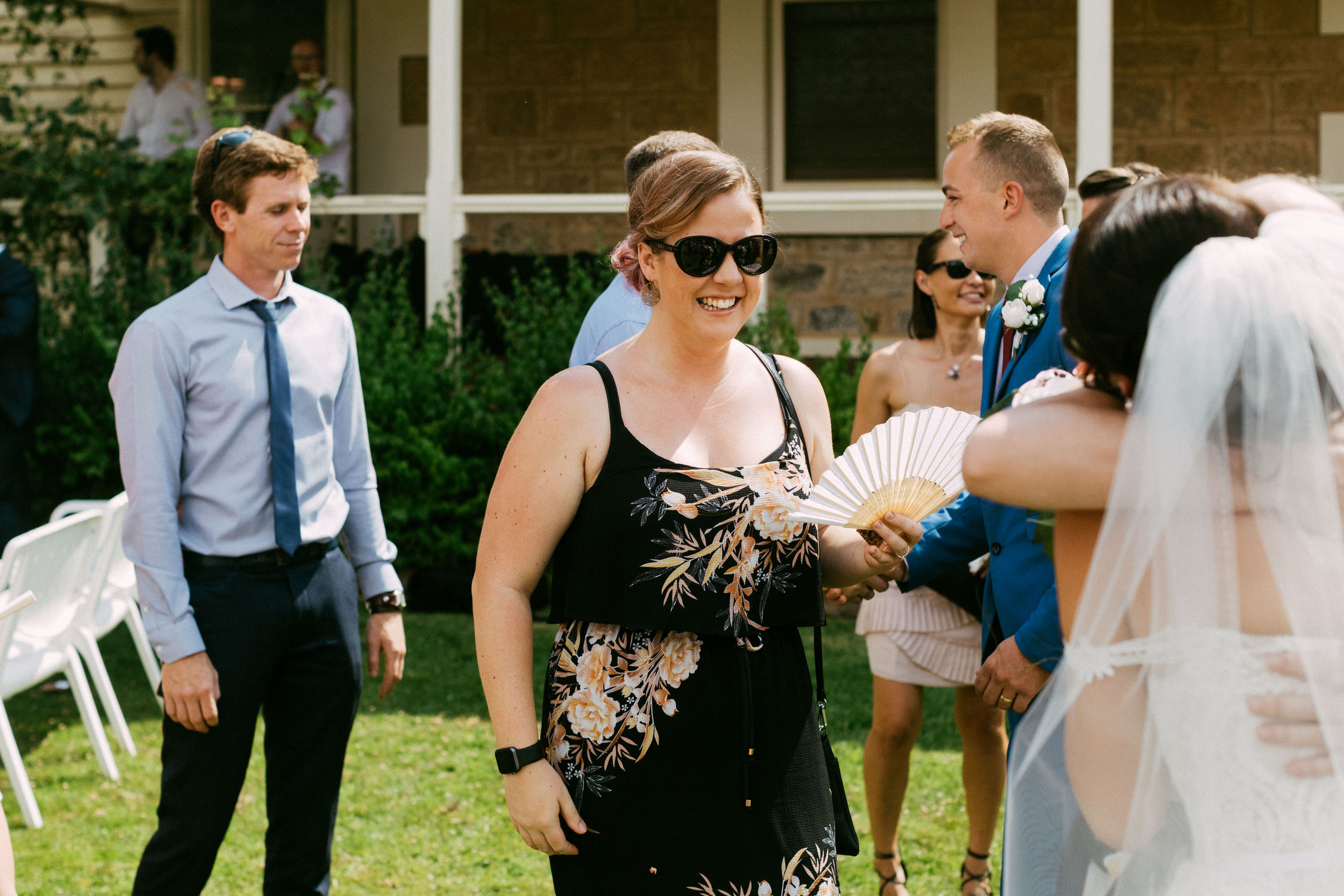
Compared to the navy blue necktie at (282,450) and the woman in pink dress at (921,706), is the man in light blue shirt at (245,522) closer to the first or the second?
the navy blue necktie at (282,450)

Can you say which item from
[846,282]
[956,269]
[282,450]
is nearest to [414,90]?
[846,282]

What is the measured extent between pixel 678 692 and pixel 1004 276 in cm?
174

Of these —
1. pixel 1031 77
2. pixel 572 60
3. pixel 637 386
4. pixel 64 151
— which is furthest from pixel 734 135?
pixel 637 386

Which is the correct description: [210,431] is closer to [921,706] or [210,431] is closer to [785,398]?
[785,398]

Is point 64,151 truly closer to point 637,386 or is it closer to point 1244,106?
point 637,386

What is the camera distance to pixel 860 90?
416 inches

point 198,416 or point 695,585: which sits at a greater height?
point 198,416

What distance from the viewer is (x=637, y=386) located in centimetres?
247

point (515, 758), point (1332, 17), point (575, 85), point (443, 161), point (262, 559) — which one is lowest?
point (515, 758)

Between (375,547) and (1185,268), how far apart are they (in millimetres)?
2666

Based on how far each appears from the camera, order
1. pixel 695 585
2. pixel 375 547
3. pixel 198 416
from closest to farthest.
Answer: pixel 695 585 < pixel 198 416 < pixel 375 547

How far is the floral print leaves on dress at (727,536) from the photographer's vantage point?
2.36 metres

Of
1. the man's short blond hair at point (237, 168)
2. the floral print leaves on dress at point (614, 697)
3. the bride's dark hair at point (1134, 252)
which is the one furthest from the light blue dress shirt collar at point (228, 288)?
the bride's dark hair at point (1134, 252)

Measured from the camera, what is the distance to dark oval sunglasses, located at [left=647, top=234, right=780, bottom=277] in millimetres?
2406
